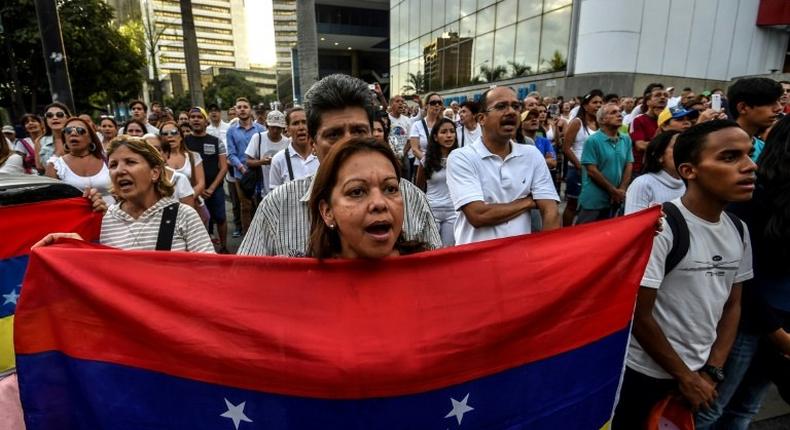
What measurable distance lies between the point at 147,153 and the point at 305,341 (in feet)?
6.57

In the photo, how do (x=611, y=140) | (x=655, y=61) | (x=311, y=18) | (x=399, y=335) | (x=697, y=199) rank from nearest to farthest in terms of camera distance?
(x=399, y=335) < (x=697, y=199) < (x=611, y=140) < (x=311, y=18) < (x=655, y=61)

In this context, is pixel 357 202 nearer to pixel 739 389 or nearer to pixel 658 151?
pixel 739 389

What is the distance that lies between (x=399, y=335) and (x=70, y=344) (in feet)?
3.91

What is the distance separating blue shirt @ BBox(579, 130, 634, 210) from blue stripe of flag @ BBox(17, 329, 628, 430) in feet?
10.8

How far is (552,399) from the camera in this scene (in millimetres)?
1610

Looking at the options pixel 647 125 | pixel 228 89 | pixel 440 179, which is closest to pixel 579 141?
pixel 647 125

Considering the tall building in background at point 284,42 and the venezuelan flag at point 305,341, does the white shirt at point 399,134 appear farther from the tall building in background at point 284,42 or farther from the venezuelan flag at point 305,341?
the tall building in background at point 284,42

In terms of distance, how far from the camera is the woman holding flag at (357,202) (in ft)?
4.58

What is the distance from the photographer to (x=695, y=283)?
1.87 m

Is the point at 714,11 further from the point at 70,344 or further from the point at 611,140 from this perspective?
the point at 70,344

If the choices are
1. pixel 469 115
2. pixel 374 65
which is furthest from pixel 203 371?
pixel 374 65

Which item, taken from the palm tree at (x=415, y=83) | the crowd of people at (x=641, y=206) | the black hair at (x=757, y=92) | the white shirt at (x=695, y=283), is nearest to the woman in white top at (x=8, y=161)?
the crowd of people at (x=641, y=206)

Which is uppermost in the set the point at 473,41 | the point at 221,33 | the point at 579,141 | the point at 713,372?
the point at 221,33

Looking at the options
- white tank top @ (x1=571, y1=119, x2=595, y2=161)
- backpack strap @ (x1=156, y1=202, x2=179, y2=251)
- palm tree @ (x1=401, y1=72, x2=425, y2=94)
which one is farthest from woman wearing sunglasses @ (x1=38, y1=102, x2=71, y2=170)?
palm tree @ (x1=401, y1=72, x2=425, y2=94)
